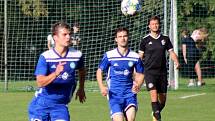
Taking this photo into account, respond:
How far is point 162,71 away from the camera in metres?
14.1

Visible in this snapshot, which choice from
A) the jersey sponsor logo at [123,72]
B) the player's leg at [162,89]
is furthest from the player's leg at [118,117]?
the player's leg at [162,89]

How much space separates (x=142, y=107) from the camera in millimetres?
17047

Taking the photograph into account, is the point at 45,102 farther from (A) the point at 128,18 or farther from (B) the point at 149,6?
(A) the point at 128,18

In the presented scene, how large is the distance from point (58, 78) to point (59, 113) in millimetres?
455

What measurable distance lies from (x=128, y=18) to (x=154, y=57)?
40.9 feet

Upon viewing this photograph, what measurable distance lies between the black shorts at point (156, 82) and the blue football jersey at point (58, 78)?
194 inches

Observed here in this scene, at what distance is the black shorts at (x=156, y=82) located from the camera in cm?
1396

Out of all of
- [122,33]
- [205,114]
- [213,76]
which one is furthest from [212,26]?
[122,33]

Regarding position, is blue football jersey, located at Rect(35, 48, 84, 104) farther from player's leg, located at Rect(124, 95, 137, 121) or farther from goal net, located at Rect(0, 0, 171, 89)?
goal net, located at Rect(0, 0, 171, 89)

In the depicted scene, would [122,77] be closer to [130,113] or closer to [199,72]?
[130,113]

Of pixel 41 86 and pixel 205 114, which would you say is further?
pixel 205 114

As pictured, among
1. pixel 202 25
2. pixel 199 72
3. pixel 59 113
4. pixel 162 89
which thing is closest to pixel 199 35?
pixel 199 72

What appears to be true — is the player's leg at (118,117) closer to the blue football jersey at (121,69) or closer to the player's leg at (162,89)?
the blue football jersey at (121,69)

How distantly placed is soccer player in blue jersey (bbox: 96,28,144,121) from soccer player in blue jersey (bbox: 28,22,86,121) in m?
2.06
